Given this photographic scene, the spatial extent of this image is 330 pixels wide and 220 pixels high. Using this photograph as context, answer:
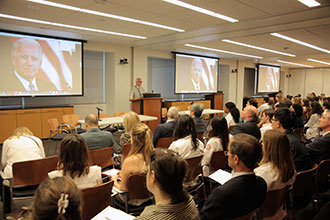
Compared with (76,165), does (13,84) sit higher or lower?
higher

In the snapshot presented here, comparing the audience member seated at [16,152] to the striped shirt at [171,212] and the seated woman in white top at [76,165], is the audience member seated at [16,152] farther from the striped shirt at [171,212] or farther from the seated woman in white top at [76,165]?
the striped shirt at [171,212]

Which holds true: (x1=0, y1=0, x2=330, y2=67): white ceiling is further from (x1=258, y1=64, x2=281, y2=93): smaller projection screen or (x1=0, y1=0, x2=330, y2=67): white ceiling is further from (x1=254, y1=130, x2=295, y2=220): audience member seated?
(x1=258, y1=64, x2=281, y2=93): smaller projection screen

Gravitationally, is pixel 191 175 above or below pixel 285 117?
below

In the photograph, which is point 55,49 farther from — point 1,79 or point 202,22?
point 202,22

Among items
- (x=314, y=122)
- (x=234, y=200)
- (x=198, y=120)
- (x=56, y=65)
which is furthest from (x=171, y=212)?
(x=56, y=65)

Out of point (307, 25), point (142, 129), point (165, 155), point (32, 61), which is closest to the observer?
point (165, 155)

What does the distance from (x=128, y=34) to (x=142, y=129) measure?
5466mm

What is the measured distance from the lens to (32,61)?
712 centimetres

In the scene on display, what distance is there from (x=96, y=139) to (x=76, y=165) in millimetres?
1343

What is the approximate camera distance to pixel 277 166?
2.18 meters

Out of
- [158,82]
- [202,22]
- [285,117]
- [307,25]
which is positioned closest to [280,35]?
[307,25]

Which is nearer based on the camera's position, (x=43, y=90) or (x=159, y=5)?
(x=159, y=5)

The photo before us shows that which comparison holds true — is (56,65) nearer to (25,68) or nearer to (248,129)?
(25,68)

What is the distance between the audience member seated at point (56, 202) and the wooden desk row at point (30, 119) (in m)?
6.66
